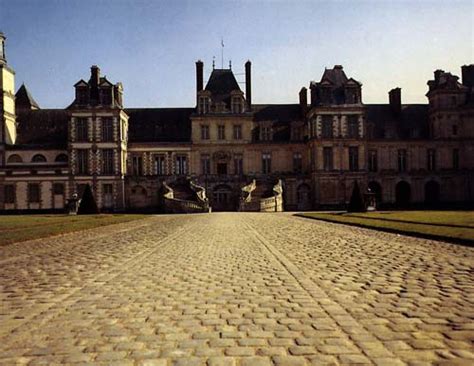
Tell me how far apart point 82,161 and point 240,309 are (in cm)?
4640

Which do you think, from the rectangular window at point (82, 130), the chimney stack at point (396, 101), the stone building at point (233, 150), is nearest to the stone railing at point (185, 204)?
the stone building at point (233, 150)

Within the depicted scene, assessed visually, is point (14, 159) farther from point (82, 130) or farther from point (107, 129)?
point (107, 129)

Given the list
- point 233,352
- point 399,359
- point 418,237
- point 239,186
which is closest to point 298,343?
point 233,352

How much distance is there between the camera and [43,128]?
52938 millimetres

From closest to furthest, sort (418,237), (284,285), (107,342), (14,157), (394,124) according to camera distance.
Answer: (107,342), (284,285), (418,237), (14,157), (394,124)

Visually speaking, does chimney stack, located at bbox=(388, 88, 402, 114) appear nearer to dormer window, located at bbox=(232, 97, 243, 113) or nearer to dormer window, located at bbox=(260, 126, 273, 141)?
dormer window, located at bbox=(260, 126, 273, 141)

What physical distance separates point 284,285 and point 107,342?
3.22m

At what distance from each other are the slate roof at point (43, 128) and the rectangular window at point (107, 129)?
196 inches

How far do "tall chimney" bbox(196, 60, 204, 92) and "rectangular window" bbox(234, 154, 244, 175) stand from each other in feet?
28.4

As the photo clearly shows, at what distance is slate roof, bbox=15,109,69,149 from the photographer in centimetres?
5163

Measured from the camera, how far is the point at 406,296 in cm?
619

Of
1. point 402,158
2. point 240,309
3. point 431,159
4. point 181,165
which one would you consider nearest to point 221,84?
point 181,165

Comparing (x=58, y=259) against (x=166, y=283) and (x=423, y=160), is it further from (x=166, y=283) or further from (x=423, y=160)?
(x=423, y=160)

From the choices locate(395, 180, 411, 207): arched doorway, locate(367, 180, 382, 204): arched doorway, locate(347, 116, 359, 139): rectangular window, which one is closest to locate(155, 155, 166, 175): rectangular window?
locate(347, 116, 359, 139): rectangular window
